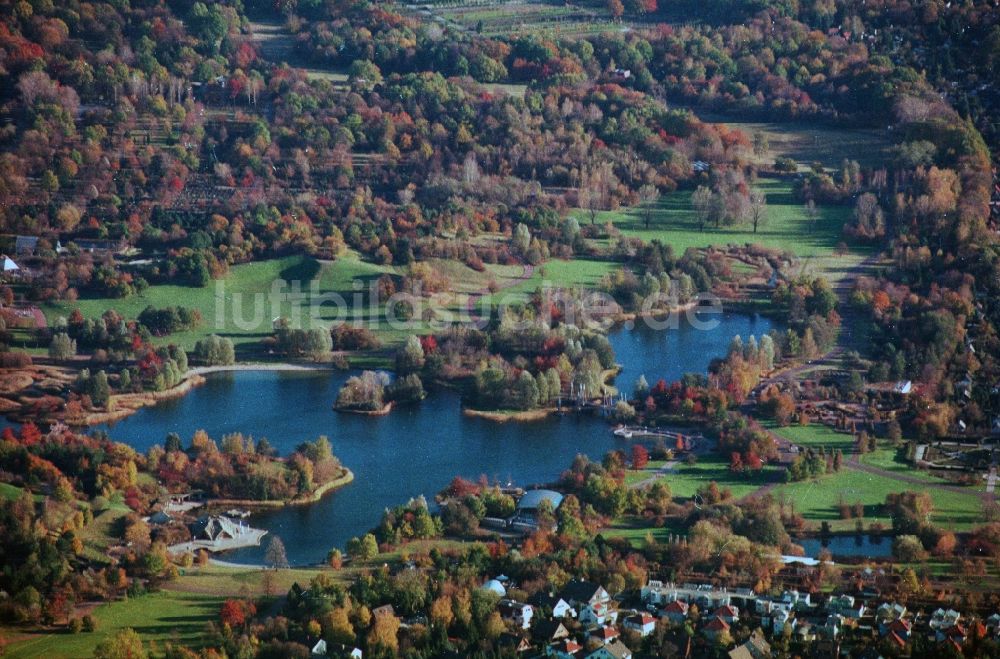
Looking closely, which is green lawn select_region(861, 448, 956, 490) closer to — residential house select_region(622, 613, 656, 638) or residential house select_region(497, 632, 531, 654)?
residential house select_region(622, 613, 656, 638)

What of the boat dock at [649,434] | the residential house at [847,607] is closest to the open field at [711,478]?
the boat dock at [649,434]

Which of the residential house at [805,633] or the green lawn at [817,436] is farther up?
the green lawn at [817,436]

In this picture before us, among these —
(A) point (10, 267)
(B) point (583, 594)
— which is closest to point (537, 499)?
(B) point (583, 594)

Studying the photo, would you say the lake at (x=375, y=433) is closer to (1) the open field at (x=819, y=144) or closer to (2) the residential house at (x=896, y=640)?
(2) the residential house at (x=896, y=640)

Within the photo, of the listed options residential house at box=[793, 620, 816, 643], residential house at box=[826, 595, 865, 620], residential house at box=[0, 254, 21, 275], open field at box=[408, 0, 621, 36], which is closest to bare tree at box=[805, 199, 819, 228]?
open field at box=[408, 0, 621, 36]

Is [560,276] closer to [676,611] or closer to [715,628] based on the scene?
[676,611]

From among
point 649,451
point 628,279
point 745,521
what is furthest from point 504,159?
point 745,521

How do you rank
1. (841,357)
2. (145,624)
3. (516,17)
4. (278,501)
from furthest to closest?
1. (516,17)
2. (841,357)
3. (278,501)
4. (145,624)
